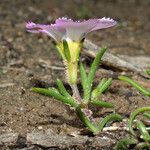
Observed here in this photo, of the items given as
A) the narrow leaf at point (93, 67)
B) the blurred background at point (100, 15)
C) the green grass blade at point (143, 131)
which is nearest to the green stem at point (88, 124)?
the narrow leaf at point (93, 67)

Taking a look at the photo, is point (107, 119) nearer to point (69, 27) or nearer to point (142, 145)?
point (142, 145)

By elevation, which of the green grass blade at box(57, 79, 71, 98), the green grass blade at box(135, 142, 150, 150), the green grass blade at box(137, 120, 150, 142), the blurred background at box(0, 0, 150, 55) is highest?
the blurred background at box(0, 0, 150, 55)

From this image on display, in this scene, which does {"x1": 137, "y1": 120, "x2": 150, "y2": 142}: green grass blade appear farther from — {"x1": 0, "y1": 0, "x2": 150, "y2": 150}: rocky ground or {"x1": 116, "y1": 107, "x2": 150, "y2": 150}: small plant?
{"x1": 0, "y1": 0, "x2": 150, "y2": 150}: rocky ground

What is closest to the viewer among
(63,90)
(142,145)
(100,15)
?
(142,145)

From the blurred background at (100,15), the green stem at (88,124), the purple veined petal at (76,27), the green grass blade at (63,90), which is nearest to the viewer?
the purple veined petal at (76,27)

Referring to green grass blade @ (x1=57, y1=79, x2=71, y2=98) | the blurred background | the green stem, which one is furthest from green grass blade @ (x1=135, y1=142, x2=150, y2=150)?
the blurred background

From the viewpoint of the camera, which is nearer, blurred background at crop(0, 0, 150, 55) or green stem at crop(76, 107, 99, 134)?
green stem at crop(76, 107, 99, 134)

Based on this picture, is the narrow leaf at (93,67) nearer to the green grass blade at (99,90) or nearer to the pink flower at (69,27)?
the green grass blade at (99,90)

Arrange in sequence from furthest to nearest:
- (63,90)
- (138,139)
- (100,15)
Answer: (100,15)
(63,90)
(138,139)

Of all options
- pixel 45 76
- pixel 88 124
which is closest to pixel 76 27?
pixel 88 124
